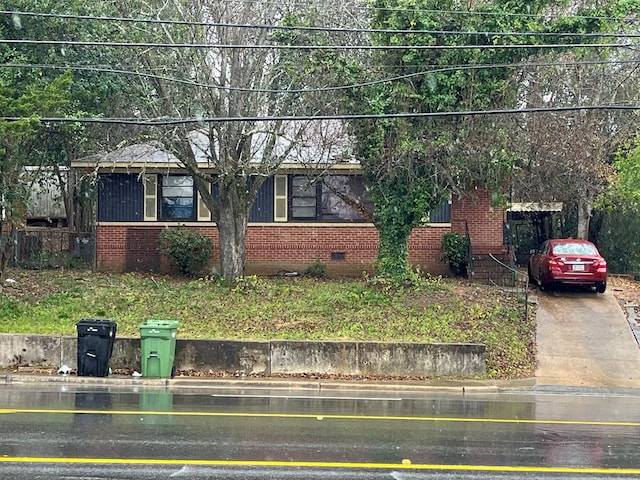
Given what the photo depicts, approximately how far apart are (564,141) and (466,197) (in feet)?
11.9

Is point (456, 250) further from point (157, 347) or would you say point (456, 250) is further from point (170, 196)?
point (157, 347)

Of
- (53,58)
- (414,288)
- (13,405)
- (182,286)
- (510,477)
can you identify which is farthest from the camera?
(182,286)

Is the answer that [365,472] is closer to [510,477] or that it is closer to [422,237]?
[510,477]

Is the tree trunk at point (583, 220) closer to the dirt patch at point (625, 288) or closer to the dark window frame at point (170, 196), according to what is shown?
the dirt patch at point (625, 288)

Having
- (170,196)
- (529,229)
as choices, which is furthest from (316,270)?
(529,229)

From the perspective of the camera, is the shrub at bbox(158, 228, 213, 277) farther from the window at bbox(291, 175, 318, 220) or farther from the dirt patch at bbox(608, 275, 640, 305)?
the dirt patch at bbox(608, 275, 640, 305)

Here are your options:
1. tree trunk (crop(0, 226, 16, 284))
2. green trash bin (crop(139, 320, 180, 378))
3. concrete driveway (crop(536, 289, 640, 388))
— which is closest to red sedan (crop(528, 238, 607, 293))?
concrete driveway (crop(536, 289, 640, 388))

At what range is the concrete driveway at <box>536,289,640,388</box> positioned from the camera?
16.5m

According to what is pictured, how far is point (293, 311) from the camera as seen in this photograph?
1898 cm

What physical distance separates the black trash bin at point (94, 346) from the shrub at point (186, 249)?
9521 mm

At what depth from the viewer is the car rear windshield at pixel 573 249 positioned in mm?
22953

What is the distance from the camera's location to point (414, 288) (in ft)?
67.9

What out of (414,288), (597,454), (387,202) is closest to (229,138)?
(387,202)

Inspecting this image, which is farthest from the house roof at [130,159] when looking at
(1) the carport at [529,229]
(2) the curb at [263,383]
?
(1) the carport at [529,229]
